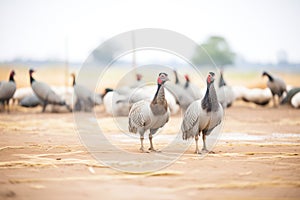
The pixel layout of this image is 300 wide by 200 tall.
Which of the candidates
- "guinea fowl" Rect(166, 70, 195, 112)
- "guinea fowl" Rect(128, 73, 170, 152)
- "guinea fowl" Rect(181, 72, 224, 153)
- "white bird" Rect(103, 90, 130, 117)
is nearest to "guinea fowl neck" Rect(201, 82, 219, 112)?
"guinea fowl" Rect(181, 72, 224, 153)

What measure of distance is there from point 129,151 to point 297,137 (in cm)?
409

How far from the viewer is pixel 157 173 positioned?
5.91 meters

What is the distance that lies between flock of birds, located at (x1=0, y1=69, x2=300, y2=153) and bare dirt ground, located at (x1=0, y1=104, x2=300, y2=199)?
527 millimetres

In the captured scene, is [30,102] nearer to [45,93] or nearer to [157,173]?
[45,93]

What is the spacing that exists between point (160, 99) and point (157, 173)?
7.09 ft

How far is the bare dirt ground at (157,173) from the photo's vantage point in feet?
16.2

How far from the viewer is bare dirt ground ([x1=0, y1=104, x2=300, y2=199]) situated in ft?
16.2

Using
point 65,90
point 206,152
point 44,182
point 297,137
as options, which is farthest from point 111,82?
point 44,182

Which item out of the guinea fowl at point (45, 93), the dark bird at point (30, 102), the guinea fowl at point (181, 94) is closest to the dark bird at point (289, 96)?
the guinea fowl at point (181, 94)

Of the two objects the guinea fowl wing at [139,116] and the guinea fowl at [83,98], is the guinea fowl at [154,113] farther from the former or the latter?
the guinea fowl at [83,98]

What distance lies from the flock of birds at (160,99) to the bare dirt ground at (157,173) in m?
0.53

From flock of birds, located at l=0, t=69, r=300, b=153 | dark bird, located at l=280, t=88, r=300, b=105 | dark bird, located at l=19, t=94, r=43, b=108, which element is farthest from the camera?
dark bird, located at l=280, t=88, r=300, b=105

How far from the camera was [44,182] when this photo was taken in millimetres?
5391

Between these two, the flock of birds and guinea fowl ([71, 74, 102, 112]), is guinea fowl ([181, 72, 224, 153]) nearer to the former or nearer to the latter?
the flock of birds
